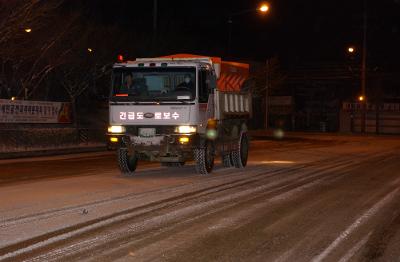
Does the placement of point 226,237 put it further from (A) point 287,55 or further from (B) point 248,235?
(A) point 287,55

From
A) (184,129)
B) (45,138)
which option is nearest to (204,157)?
(184,129)

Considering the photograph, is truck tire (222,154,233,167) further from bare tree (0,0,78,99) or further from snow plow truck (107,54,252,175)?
bare tree (0,0,78,99)

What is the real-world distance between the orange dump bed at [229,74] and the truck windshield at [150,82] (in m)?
1.85

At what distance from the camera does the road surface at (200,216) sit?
7.86 m

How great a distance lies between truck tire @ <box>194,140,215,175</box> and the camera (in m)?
16.4

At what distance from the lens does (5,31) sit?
82.6 feet

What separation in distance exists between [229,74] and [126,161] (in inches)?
159

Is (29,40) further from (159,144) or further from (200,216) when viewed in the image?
(200,216)

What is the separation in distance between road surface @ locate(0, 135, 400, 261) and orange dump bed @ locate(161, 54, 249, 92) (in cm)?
250

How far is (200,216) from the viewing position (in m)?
Answer: 10.3

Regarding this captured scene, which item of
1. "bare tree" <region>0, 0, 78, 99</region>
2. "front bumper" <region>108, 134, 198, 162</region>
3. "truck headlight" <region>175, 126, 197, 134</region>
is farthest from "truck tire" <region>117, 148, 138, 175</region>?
A: "bare tree" <region>0, 0, 78, 99</region>

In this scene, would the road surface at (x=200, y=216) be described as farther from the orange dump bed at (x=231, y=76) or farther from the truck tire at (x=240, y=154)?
the orange dump bed at (x=231, y=76)

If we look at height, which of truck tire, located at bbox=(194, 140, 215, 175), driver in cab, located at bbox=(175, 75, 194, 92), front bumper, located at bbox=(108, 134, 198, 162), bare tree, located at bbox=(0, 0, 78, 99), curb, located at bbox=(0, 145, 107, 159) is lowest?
curb, located at bbox=(0, 145, 107, 159)

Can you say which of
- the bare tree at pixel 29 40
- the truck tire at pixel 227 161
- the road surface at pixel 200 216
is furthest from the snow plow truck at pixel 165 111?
the bare tree at pixel 29 40
